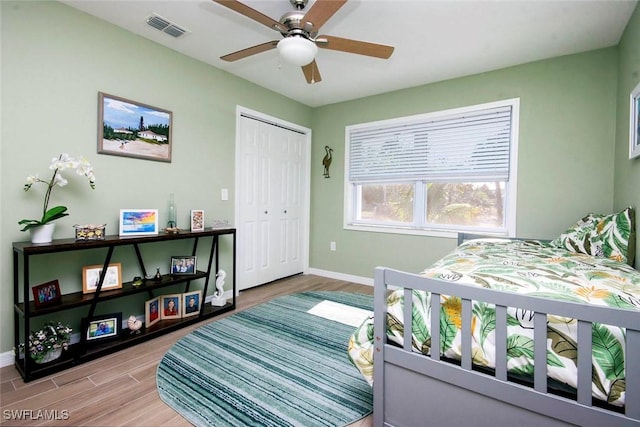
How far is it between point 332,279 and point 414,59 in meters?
2.77

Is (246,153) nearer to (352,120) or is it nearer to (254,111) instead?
(254,111)

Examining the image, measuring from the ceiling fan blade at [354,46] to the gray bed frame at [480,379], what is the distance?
1492mm

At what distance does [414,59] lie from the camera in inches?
111

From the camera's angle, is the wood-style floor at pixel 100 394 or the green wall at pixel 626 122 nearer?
the wood-style floor at pixel 100 394

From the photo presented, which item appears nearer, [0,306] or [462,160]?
[0,306]

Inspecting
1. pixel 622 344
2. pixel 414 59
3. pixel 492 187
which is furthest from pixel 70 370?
pixel 492 187

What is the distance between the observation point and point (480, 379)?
105 centimetres

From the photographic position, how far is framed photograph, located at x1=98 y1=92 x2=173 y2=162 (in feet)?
7.50

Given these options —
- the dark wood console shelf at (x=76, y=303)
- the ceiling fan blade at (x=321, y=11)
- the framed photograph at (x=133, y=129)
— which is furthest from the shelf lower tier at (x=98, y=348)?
the ceiling fan blade at (x=321, y=11)

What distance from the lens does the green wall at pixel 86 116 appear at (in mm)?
1892

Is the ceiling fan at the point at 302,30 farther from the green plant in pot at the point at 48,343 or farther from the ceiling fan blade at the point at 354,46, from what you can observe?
the green plant in pot at the point at 48,343

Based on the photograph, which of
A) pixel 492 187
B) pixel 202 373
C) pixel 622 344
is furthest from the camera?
pixel 492 187

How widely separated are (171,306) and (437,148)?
10.2ft

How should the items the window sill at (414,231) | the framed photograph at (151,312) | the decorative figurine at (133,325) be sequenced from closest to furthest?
the decorative figurine at (133,325), the framed photograph at (151,312), the window sill at (414,231)
